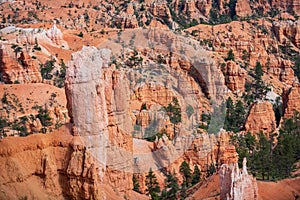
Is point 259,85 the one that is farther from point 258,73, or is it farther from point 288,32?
point 288,32

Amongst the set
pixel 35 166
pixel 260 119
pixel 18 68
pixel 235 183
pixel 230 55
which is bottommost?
pixel 260 119

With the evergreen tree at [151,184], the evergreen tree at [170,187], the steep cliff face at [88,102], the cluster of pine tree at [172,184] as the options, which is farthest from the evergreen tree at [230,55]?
the steep cliff face at [88,102]

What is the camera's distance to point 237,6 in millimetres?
96062

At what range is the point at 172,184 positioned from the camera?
34.7 m

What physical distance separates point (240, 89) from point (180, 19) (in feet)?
97.8

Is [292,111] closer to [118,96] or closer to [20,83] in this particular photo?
[20,83]

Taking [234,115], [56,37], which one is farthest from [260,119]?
[56,37]

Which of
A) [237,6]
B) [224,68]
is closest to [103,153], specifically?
[224,68]

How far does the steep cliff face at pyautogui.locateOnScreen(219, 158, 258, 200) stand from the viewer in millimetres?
26203

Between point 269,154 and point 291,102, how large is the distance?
1326 cm

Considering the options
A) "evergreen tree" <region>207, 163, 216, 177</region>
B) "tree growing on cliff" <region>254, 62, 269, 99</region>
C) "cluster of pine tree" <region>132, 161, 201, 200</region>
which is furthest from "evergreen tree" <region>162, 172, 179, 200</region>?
"tree growing on cliff" <region>254, 62, 269, 99</region>

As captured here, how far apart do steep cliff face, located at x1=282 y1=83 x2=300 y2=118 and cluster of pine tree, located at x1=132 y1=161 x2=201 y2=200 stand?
16.9 m

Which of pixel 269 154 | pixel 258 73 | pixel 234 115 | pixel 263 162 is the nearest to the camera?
pixel 263 162

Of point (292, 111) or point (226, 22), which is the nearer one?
point (292, 111)
